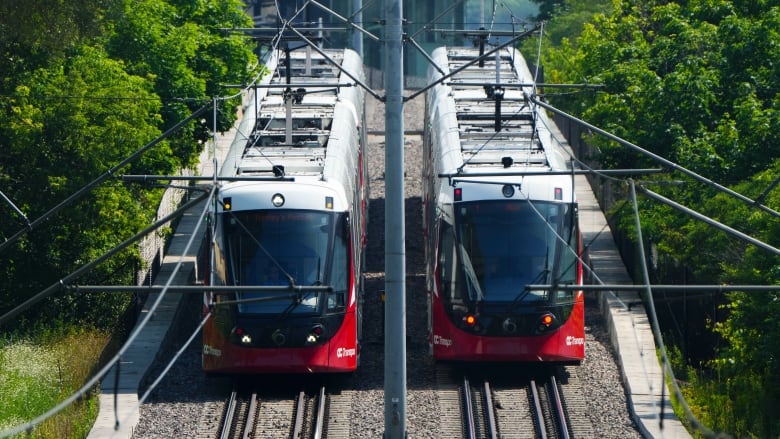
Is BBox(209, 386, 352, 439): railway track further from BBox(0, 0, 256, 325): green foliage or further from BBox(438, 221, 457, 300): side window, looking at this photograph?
BBox(0, 0, 256, 325): green foliage

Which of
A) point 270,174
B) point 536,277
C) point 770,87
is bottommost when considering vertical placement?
point 536,277

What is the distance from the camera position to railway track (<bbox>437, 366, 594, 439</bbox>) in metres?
19.6

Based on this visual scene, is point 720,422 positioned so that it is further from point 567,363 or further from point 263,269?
point 263,269

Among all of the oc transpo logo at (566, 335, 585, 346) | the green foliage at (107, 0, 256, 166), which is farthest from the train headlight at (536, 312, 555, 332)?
the green foliage at (107, 0, 256, 166)

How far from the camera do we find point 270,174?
2105cm

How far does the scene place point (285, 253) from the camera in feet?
65.5

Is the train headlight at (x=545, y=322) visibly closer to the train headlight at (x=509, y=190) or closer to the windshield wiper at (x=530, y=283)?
the windshield wiper at (x=530, y=283)

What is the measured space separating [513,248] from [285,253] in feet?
10.7

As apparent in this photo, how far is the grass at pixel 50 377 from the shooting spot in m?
19.8

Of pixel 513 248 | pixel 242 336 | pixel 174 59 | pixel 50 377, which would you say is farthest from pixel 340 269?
pixel 174 59

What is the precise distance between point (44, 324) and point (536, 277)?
9766 mm

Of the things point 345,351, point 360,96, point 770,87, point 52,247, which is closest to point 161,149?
point 52,247

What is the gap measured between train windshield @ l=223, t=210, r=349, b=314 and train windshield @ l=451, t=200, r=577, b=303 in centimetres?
188

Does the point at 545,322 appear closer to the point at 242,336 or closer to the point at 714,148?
the point at 242,336
